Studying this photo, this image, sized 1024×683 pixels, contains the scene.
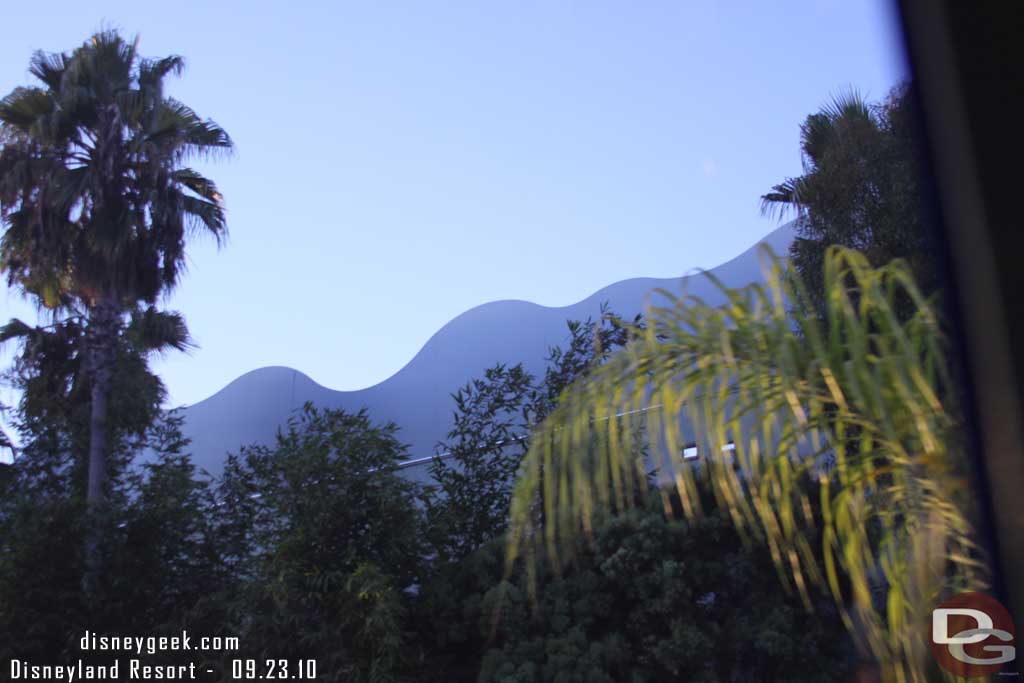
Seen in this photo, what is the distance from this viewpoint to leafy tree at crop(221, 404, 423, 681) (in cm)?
934

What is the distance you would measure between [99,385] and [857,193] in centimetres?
984

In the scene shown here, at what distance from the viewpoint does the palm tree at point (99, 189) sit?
12570mm

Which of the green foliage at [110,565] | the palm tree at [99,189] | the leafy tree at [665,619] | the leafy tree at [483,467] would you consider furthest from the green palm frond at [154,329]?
the leafy tree at [665,619]

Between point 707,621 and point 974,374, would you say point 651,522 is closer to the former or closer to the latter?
point 707,621

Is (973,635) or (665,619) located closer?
(973,635)

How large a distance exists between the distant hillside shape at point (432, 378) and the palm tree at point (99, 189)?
2.47 metres

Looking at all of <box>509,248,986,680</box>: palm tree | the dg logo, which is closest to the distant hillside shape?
the dg logo

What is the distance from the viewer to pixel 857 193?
1060 cm

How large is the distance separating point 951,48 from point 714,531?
22.1ft

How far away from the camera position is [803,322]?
240 centimetres

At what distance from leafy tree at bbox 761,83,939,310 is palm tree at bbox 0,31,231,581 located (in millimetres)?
7903

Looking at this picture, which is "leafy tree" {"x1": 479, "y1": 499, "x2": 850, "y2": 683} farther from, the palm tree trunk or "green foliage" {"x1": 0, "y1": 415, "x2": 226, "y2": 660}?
the palm tree trunk

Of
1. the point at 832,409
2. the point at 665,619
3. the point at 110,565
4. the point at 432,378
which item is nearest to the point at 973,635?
the point at 832,409

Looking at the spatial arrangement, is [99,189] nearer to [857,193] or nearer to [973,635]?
[857,193]
